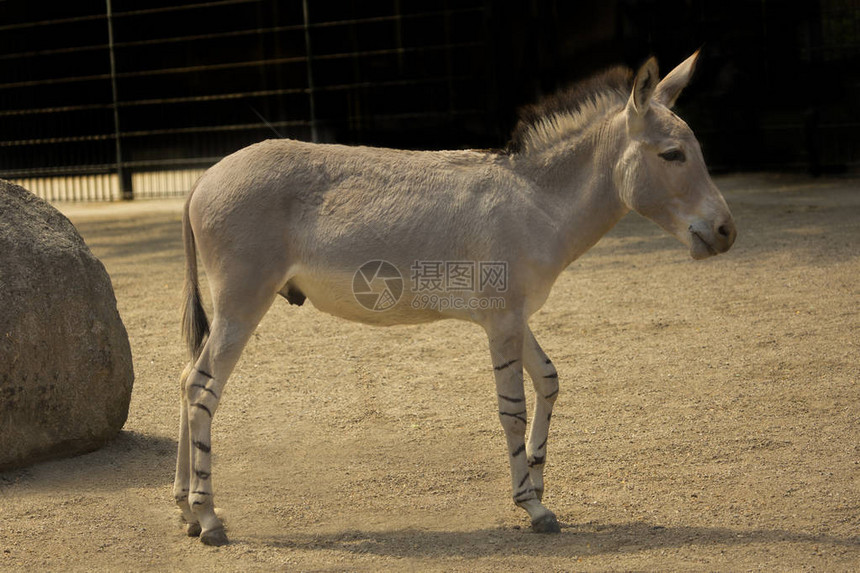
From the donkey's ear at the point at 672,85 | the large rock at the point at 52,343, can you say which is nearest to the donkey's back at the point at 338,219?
the donkey's ear at the point at 672,85

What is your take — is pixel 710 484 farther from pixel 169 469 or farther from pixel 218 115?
pixel 218 115

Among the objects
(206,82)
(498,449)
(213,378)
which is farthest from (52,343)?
(206,82)

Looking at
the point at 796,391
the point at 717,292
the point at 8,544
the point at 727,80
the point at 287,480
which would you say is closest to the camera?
the point at 8,544

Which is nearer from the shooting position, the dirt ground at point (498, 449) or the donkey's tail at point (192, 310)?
the dirt ground at point (498, 449)

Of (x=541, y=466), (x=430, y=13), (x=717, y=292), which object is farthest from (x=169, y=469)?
(x=430, y=13)

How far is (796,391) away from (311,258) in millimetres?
Result: 3554

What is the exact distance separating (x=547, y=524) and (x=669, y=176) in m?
1.77

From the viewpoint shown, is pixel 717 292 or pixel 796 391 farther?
pixel 717 292

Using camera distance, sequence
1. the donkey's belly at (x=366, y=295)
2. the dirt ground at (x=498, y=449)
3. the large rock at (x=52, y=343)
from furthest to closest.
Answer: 1. the large rock at (x=52, y=343)
2. the donkey's belly at (x=366, y=295)
3. the dirt ground at (x=498, y=449)

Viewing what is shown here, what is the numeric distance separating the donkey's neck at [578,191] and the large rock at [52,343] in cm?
271

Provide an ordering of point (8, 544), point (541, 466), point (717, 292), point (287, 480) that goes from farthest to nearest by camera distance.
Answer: point (717, 292)
point (287, 480)
point (541, 466)
point (8, 544)

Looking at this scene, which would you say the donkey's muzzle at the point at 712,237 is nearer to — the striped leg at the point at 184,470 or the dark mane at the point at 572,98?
the dark mane at the point at 572,98

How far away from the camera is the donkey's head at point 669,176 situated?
4496 mm

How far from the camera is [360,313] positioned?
4820mm
